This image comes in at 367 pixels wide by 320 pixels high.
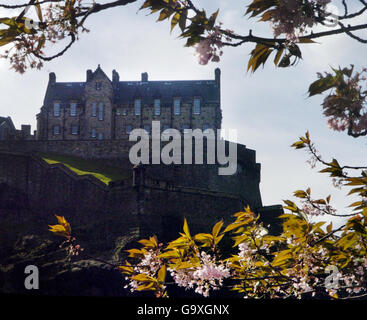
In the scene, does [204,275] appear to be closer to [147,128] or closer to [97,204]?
[97,204]

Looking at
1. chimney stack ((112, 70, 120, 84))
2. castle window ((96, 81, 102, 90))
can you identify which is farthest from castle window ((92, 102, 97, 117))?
chimney stack ((112, 70, 120, 84))

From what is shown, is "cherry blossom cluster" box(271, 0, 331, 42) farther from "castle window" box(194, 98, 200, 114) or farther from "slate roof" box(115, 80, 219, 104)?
"slate roof" box(115, 80, 219, 104)

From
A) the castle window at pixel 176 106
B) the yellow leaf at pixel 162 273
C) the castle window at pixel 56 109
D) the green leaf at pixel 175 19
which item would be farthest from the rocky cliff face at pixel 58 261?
the green leaf at pixel 175 19

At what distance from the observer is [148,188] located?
2797 cm

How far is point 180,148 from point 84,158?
6.97 metres

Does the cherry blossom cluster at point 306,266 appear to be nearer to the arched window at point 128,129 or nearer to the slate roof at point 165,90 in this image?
the arched window at point 128,129

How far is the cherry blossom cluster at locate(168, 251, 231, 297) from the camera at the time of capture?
3.48 meters

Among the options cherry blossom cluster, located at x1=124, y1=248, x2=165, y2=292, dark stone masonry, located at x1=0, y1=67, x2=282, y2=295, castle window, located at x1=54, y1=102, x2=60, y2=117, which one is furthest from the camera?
castle window, located at x1=54, y1=102, x2=60, y2=117

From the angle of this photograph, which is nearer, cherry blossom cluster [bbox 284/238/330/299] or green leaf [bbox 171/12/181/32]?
green leaf [bbox 171/12/181/32]

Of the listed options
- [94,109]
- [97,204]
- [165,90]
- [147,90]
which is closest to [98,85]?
[94,109]

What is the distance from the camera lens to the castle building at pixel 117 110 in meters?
44.2

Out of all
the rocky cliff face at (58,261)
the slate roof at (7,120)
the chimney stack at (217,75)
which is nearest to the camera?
the rocky cliff face at (58,261)

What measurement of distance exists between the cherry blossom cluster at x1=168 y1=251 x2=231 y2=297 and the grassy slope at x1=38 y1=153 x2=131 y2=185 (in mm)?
25858

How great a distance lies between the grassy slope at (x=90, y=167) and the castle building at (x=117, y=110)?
885cm
